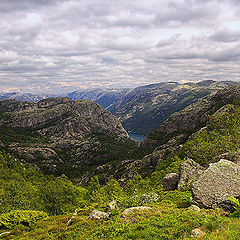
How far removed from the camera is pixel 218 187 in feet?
81.7

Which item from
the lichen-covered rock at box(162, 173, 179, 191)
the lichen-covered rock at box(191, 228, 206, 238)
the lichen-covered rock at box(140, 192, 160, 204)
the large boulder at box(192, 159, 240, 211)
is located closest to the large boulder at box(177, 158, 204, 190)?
the lichen-covered rock at box(162, 173, 179, 191)

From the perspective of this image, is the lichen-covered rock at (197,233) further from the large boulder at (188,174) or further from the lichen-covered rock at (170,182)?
the lichen-covered rock at (170,182)

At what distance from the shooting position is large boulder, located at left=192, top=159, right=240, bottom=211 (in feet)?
76.2

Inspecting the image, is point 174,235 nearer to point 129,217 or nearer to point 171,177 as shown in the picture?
point 129,217

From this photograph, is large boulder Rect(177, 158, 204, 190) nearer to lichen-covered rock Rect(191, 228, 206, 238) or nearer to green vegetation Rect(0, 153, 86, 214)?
lichen-covered rock Rect(191, 228, 206, 238)

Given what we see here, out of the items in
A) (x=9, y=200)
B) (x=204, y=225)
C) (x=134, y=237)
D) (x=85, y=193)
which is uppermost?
(x=204, y=225)

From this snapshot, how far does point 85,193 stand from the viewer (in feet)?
257

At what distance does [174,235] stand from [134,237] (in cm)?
425

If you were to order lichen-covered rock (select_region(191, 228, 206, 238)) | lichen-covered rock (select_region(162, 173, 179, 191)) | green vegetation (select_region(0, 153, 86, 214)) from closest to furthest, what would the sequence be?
lichen-covered rock (select_region(191, 228, 206, 238)) < lichen-covered rock (select_region(162, 173, 179, 191)) < green vegetation (select_region(0, 153, 86, 214))

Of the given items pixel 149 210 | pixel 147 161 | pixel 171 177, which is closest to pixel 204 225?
pixel 149 210

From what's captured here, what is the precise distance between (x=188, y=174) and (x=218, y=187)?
15918 mm

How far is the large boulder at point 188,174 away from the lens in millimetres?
37812

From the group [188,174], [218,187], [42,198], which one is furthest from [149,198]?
[42,198]

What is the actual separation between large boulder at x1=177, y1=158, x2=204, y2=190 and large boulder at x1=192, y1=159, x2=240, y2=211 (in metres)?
10.7
